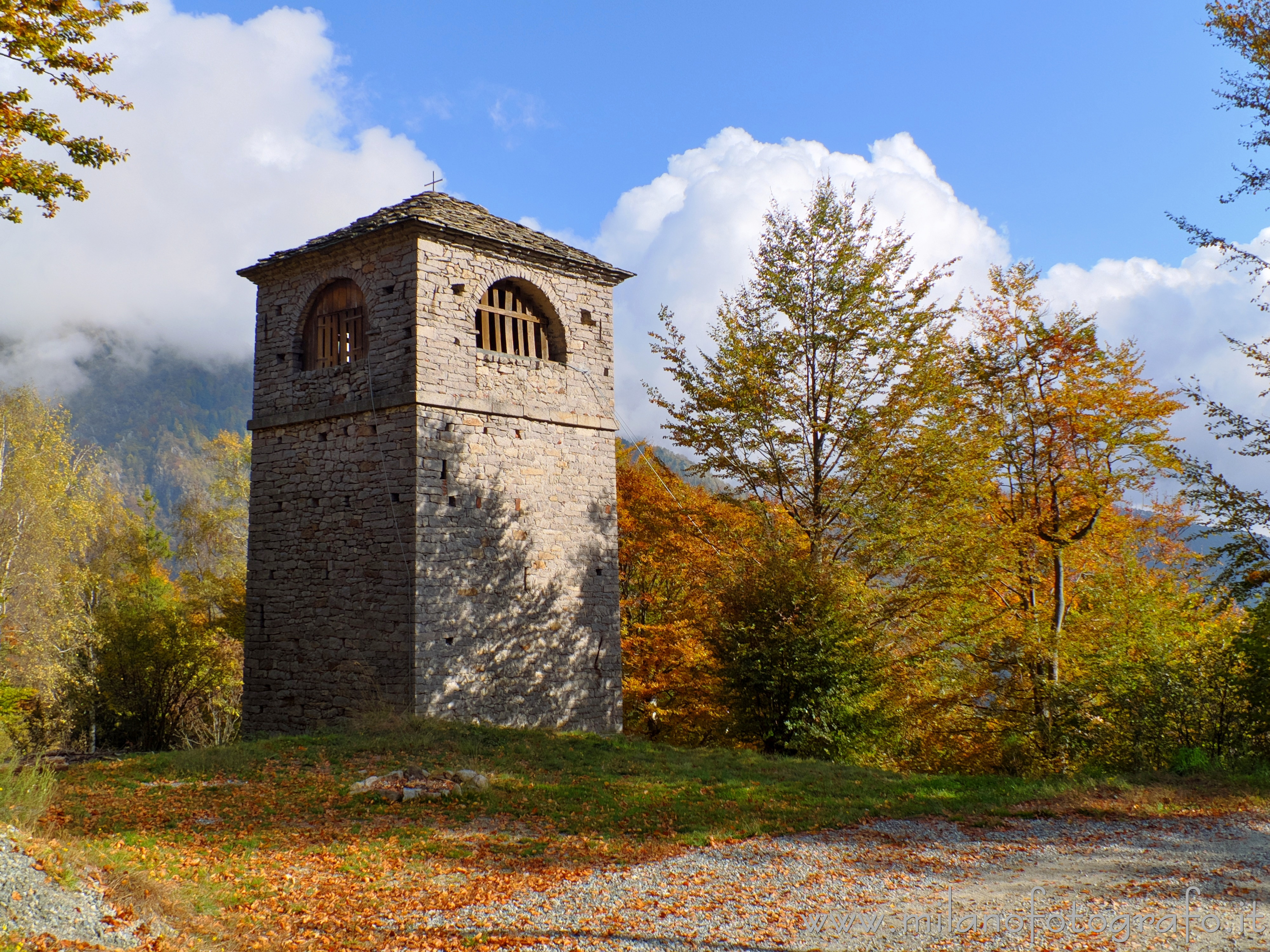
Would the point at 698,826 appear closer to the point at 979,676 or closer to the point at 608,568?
the point at 608,568

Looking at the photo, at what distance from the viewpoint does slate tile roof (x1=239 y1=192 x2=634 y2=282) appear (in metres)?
13.0

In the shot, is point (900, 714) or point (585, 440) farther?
point (585, 440)

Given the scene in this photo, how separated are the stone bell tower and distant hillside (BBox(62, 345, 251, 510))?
482ft

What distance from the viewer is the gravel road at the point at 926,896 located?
4730 millimetres

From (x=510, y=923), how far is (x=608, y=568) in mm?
9459

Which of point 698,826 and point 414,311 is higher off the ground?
point 414,311

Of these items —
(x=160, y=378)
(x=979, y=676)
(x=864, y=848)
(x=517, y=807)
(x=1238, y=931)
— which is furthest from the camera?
(x=160, y=378)

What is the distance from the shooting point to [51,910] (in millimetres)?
4137

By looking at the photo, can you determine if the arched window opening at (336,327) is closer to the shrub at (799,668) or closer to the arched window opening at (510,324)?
the arched window opening at (510,324)

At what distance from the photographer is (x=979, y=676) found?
13852 millimetres

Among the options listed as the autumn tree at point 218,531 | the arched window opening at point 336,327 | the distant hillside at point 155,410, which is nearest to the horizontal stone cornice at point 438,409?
the arched window opening at point 336,327

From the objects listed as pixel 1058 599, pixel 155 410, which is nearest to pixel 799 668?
pixel 1058 599

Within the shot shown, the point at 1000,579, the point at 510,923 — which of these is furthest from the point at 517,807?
the point at 1000,579

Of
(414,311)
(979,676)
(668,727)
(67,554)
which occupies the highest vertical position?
(414,311)
